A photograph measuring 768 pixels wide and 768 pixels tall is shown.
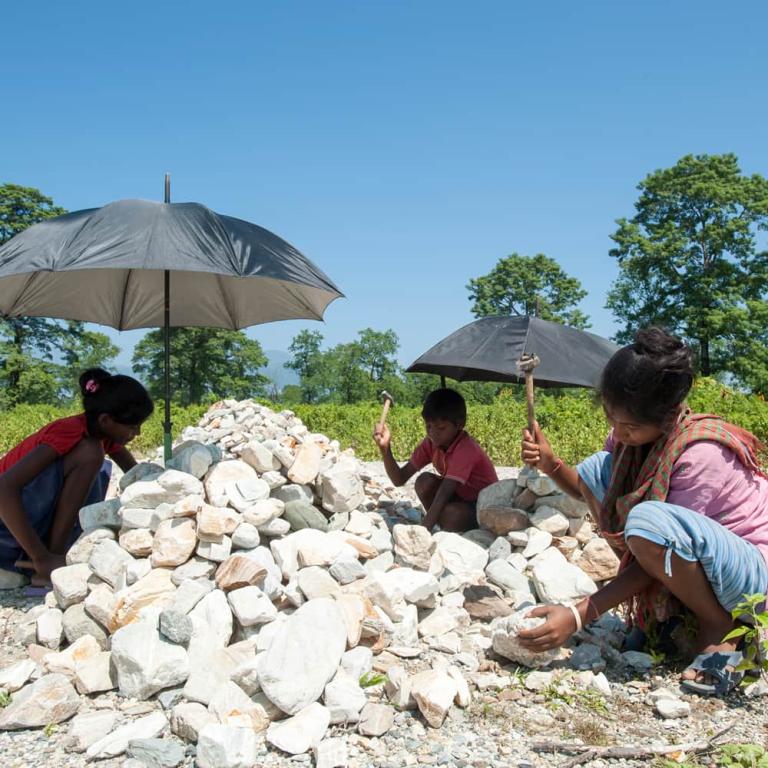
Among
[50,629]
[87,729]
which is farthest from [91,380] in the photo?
[87,729]

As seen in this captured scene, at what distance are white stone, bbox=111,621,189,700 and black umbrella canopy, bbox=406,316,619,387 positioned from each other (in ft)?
6.82

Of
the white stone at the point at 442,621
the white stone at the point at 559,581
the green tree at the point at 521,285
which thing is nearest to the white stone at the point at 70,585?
the white stone at the point at 442,621

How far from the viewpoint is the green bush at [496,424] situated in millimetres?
7905

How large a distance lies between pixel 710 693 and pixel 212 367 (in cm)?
2359

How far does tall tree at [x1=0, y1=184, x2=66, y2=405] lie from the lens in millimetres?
20688

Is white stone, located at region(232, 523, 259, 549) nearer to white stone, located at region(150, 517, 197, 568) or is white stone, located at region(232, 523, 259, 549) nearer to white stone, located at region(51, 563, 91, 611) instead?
white stone, located at region(150, 517, 197, 568)

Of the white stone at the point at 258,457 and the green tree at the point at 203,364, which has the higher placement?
the green tree at the point at 203,364

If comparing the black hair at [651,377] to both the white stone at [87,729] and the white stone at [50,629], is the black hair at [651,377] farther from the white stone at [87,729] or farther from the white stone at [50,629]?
the white stone at [50,629]

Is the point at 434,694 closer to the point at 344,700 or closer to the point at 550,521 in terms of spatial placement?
the point at 344,700

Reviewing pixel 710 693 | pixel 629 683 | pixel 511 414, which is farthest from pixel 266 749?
pixel 511 414

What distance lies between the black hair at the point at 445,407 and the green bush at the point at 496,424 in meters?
3.92

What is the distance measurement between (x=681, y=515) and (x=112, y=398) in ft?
8.50

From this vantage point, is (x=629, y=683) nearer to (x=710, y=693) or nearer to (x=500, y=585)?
(x=710, y=693)

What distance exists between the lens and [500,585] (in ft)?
9.95
